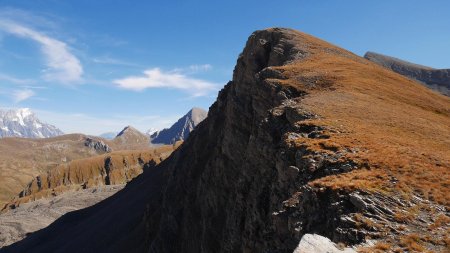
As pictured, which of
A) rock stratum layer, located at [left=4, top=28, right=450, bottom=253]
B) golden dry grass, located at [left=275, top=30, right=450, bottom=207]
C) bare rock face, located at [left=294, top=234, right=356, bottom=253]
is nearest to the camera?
bare rock face, located at [left=294, top=234, right=356, bottom=253]

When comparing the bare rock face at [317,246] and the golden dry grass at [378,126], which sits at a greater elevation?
the golden dry grass at [378,126]

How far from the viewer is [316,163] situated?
2494 cm

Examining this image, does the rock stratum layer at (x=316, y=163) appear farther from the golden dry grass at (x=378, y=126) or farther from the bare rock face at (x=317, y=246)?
the bare rock face at (x=317, y=246)

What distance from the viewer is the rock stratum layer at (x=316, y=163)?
750 inches

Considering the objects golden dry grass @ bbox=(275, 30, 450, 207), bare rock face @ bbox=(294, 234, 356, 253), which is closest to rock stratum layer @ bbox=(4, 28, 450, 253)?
golden dry grass @ bbox=(275, 30, 450, 207)

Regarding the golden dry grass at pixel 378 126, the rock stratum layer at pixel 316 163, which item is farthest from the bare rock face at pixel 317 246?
the golden dry grass at pixel 378 126

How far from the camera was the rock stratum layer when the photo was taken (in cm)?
1906

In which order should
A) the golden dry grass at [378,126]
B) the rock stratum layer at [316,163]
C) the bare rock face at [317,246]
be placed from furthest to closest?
1. the golden dry grass at [378,126]
2. the rock stratum layer at [316,163]
3. the bare rock face at [317,246]

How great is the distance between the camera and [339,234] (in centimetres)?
1748

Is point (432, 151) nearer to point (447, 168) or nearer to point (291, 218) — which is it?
point (447, 168)

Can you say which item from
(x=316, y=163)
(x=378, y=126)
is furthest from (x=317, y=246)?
(x=378, y=126)

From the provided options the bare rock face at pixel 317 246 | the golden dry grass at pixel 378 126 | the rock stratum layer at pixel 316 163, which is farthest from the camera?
the golden dry grass at pixel 378 126

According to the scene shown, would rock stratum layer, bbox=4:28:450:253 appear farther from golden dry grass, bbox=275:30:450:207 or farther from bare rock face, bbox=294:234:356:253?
bare rock face, bbox=294:234:356:253

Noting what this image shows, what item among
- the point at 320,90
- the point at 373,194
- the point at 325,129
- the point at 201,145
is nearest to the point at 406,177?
the point at 373,194
